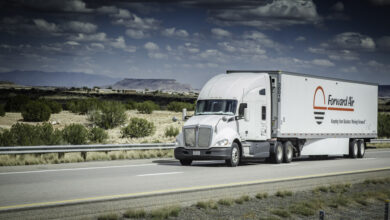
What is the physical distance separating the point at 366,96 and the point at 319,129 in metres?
5.90

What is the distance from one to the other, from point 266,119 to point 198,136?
3.36 m

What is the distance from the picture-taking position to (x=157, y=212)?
9.36 metres

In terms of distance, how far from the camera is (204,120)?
759 inches

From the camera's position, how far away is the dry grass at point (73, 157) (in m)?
19.6

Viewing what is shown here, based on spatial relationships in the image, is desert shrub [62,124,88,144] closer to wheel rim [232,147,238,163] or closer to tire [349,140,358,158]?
wheel rim [232,147,238,163]

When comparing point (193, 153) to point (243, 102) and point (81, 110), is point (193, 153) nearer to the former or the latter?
point (243, 102)

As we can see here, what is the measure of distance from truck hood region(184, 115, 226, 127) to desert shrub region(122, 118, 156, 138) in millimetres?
22943

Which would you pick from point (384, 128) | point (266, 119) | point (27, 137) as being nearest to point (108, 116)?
point (27, 137)

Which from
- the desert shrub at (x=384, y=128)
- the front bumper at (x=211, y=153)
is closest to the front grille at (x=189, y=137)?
the front bumper at (x=211, y=153)

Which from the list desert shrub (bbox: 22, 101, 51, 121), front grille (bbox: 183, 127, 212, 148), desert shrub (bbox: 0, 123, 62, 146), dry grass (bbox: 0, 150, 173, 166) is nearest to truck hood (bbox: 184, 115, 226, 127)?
front grille (bbox: 183, 127, 212, 148)

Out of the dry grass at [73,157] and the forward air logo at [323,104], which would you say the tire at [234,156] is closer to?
the forward air logo at [323,104]

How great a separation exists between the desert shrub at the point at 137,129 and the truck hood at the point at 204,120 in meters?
22.9

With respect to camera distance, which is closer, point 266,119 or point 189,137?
point 189,137

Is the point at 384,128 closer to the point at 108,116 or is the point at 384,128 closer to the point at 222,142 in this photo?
the point at 108,116
